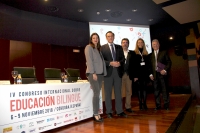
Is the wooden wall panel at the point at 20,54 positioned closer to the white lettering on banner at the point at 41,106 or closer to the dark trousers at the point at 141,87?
the white lettering on banner at the point at 41,106

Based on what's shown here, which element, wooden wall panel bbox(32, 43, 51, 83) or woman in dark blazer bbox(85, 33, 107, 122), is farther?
wooden wall panel bbox(32, 43, 51, 83)

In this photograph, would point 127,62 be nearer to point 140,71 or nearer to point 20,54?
point 140,71

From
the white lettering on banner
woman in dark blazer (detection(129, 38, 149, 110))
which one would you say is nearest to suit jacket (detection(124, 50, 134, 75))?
woman in dark blazer (detection(129, 38, 149, 110))

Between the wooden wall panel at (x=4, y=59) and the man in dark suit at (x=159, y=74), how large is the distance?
12.9 ft

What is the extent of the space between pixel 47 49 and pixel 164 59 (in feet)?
13.1

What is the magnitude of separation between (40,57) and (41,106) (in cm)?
388

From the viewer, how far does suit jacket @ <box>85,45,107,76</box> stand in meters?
2.15

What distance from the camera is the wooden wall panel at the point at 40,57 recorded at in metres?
5.16

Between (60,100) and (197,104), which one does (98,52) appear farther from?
(197,104)

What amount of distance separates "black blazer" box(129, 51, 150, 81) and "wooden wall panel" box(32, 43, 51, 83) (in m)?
3.52

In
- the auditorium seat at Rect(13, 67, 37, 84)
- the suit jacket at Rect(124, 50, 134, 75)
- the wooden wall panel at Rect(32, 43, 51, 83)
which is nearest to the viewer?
the auditorium seat at Rect(13, 67, 37, 84)

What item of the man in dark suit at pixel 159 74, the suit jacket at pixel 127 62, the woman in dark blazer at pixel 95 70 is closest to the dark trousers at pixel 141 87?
the man in dark suit at pixel 159 74

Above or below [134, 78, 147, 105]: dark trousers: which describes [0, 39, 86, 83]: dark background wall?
above

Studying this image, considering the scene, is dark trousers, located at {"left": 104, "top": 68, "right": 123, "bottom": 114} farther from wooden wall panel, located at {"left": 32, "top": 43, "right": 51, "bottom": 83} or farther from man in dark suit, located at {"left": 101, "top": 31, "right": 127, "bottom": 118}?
wooden wall panel, located at {"left": 32, "top": 43, "right": 51, "bottom": 83}
